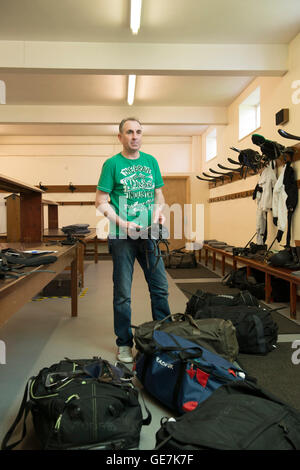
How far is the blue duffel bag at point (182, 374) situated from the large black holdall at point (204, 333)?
14cm

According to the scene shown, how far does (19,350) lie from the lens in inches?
91.7

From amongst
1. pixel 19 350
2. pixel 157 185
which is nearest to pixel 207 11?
pixel 157 185

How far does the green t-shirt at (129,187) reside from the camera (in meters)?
2.07

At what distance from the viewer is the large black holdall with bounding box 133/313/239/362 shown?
188 cm

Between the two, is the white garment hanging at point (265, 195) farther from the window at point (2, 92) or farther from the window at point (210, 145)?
the window at point (2, 92)

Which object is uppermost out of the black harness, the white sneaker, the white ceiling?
the white ceiling

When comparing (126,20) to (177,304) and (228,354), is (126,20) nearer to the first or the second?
(177,304)

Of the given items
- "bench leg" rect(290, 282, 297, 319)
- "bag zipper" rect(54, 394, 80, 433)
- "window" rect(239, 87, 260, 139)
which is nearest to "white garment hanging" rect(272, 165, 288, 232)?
"bench leg" rect(290, 282, 297, 319)

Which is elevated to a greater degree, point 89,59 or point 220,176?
point 89,59

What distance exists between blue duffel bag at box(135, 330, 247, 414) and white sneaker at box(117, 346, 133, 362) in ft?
1.15

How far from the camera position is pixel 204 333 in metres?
1.97

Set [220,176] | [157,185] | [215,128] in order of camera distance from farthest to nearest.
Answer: [215,128], [220,176], [157,185]

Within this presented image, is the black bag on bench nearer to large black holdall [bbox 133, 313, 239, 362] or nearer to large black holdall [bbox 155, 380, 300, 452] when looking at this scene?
large black holdall [bbox 133, 313, 239, 362]

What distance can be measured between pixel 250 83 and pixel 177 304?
149 inches
